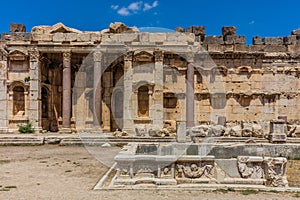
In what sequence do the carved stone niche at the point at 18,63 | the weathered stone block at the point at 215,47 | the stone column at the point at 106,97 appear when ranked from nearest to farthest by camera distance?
the carved stone niche at the point at 18,63, the weathered stone block at the point at 215,47, the stone column at the point at 106,97

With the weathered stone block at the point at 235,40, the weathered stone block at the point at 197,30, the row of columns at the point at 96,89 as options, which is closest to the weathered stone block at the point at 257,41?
the weathered stone block at the point at 235,40

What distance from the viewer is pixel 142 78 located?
24.5 metres

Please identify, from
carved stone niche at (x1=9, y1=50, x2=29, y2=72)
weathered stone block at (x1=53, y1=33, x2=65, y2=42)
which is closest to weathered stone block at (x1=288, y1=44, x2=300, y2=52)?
weathered stone block at (x1=53, y1=33, x2=65, y2=42)

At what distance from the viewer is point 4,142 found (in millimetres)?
18781

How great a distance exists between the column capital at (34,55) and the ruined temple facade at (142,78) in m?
0.08

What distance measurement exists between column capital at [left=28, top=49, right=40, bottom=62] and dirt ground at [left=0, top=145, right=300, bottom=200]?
10966 mm

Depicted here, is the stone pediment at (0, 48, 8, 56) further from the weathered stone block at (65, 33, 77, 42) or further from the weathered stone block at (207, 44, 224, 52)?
the weathered stone block at (207, 44, 224, 52)

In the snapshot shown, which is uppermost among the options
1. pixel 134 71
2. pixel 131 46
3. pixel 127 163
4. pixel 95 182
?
pixel 131 46

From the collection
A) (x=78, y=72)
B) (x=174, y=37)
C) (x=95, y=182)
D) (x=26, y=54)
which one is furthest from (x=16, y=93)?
(x=95, y=182)

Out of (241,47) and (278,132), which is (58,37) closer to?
(241,47)

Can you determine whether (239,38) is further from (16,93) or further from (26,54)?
(16,93)

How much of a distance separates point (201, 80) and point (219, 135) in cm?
776

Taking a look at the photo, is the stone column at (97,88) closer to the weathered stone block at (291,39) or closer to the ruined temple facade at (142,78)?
the ruined temple facade at (142,78)

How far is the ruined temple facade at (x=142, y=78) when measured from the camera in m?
23.5
